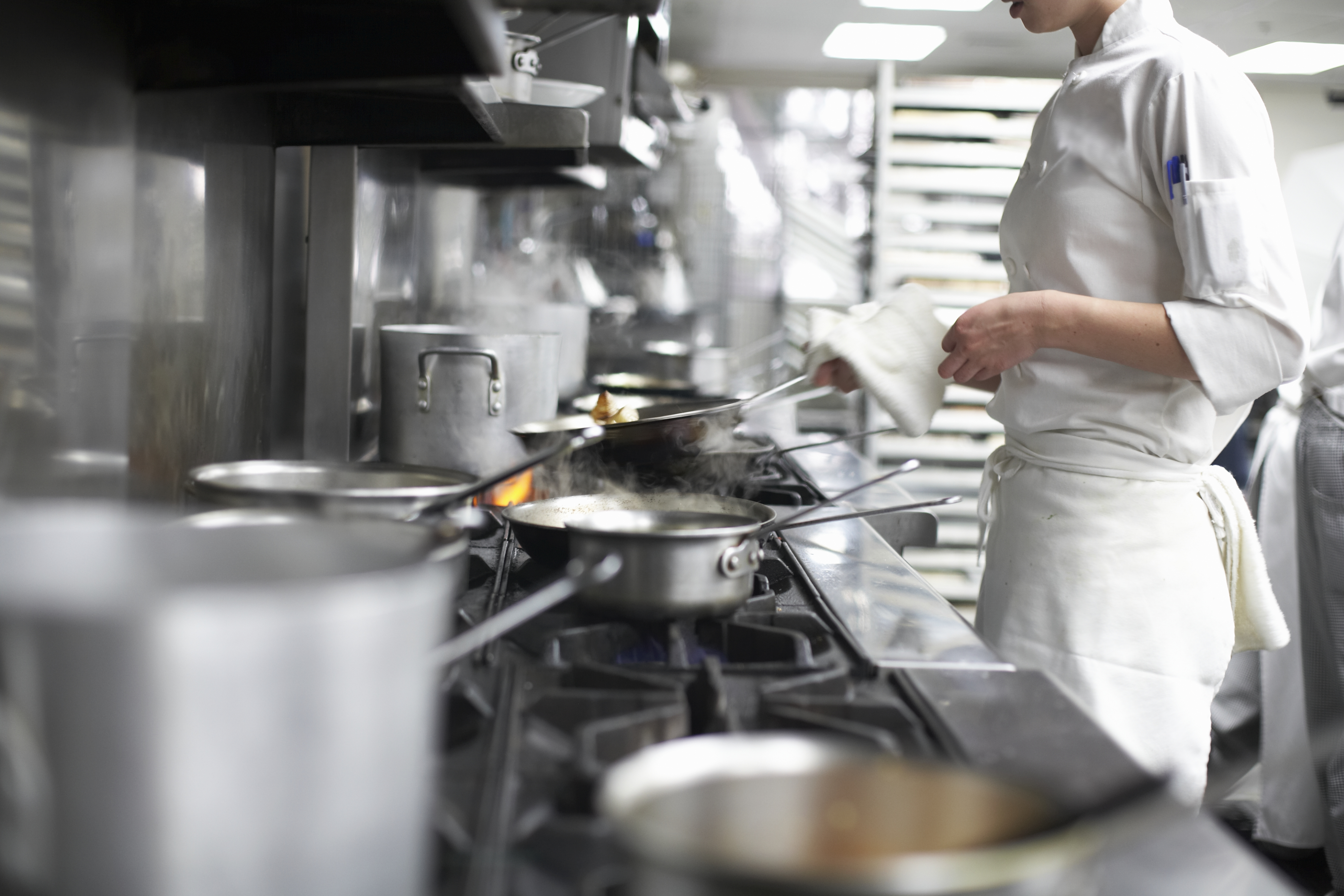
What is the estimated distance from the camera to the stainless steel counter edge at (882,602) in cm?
99

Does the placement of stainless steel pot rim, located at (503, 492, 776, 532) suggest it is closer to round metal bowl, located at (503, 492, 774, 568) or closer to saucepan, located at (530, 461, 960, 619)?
round metal bowl, located at (503, 492, 774, 568)

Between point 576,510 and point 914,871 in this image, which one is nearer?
point 914,871

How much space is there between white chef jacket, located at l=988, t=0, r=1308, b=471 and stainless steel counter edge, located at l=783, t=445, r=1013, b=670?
0.97 ft

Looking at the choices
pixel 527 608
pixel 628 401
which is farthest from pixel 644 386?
pixel 527 608

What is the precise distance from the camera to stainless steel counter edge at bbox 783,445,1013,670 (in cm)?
99

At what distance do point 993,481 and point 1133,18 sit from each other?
68 centimetres

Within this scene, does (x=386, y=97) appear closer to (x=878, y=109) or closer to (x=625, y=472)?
(x=625, y=472)

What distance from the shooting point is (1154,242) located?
141cm

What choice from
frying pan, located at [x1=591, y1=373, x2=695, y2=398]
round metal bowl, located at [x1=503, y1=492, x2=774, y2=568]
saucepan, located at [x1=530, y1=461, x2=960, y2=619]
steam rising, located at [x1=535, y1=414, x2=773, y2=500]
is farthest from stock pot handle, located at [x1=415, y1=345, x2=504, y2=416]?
frying pan, located at [x1=591, y1=373, x2=695, y2=398]

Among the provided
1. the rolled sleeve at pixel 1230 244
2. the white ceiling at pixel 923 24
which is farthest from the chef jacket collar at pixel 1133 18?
the white ceiling at pixel 923 24

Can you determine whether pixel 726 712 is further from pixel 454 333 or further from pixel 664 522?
pixel 454 333

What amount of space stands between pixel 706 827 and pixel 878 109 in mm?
4692

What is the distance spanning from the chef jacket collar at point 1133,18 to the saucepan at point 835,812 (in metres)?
1.23

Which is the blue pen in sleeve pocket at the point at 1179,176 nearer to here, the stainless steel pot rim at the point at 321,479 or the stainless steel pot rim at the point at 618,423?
the stainless steel pot rim at the point at 618,423
